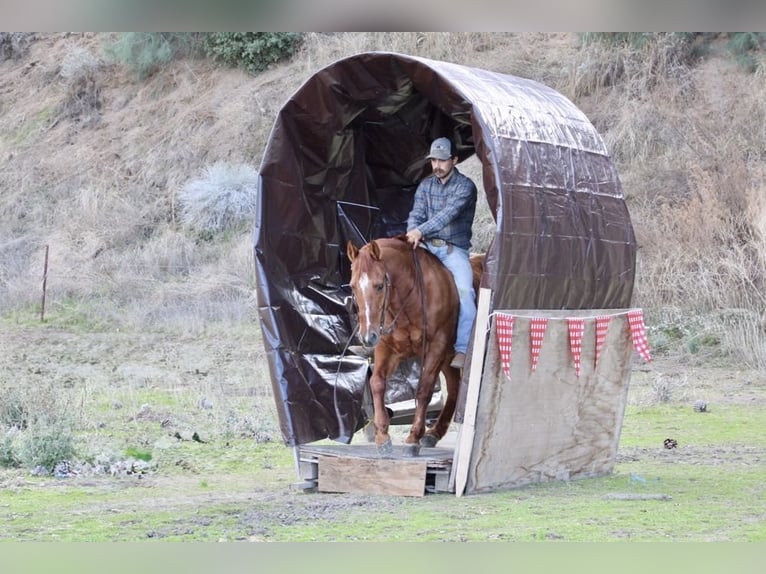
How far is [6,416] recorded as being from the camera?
45.9ft

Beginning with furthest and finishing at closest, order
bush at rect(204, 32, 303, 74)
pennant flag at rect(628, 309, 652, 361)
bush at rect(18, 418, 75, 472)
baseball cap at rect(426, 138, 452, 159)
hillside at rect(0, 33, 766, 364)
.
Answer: bush at rect(204, 32, 303, 74), hillside at rect(0, 33, 766, 364), bush at rect(18, 418, 75, 472), pennant flag at rect(628, 309, 652, 361), baseball cap at rect(426, 138, 452, 159)

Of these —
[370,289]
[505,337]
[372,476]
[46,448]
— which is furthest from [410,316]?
[46,448]

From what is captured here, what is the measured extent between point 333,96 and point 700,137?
16.0 meters

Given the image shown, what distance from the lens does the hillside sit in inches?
848

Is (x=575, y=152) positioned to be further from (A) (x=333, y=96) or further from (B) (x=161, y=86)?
(B) (x=161, y=86)

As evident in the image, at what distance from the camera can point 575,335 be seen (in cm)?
1033

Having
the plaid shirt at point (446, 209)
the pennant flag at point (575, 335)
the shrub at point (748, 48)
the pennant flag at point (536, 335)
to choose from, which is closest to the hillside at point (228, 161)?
the shrub at point (748, 48)

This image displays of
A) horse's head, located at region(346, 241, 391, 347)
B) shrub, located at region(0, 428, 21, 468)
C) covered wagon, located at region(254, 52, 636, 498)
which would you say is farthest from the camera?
shrub, located at region(0, 428, 21, 468)

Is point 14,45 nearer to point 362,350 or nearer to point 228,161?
point 228,161

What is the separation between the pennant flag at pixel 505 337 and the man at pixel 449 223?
2.74 feet

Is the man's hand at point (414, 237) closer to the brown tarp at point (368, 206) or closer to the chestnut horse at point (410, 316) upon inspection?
the chestnut horse at point (410, 316)

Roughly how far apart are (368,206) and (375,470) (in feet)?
10.4

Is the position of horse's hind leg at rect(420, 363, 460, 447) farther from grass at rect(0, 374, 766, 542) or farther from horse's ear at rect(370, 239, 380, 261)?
horse's ear at rect(370, 239, 380, 261)

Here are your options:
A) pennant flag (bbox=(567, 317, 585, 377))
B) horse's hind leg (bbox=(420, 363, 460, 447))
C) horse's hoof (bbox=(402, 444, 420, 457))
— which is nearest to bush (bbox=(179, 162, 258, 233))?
horse's hind leg (bbox=(420, 363, 460, 447))
